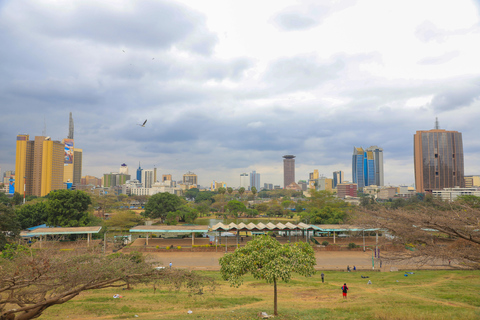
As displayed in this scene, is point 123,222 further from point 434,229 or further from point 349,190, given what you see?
point 349,190

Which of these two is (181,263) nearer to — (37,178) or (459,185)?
(37,178)

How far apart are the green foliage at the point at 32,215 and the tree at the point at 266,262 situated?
4266 cm

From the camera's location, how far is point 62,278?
9.23 meters

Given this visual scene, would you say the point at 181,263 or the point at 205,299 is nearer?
the point at 205,299

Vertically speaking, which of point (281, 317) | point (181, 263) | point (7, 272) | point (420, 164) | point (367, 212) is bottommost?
point (181, 263)

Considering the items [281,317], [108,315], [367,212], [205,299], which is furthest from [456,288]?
[108,315]

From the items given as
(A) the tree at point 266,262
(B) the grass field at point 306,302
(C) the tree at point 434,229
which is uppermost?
(C) the tree at point 434,229

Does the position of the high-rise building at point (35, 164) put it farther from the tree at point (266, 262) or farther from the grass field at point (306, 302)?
the tree at point (266, 262)

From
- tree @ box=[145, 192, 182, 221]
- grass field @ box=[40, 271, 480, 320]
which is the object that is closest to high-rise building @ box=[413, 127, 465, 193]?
tree @ box=[145, 192, 182, 221]

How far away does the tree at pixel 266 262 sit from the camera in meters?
11.8

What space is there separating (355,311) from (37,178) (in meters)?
124

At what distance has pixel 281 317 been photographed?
1251 centimetres

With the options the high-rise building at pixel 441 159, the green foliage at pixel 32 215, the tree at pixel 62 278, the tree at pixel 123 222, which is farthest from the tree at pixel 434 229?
the high-rise building at pixel 441 159

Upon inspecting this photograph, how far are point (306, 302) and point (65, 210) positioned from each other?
119ft
